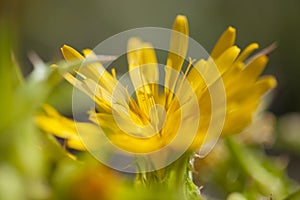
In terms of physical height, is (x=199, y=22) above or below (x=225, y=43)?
below

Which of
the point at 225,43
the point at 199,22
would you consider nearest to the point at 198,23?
the point at 199,22

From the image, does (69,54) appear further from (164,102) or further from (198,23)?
(198,23)

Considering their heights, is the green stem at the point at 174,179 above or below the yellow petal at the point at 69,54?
below

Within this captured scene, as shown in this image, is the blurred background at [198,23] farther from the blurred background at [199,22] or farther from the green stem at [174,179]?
the green stem at [174,179]

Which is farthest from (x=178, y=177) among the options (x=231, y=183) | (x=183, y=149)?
(x=231, y=183)

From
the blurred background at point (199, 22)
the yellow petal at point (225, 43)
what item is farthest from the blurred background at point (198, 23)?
the yellow petal at point (225, 43)

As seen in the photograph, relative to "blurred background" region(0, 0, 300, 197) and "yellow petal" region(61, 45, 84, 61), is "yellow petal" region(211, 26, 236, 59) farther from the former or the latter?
"blurred background" region(0, 0, 300, 197)

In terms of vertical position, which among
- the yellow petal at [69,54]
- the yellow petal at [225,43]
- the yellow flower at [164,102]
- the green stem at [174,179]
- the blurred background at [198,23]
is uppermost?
the yellow petal at [69,54]
